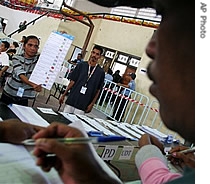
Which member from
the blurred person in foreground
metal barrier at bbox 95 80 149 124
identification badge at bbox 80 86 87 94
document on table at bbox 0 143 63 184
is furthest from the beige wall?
the blurred person in foreground

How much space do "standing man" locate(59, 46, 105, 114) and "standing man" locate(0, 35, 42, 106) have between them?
0.62m

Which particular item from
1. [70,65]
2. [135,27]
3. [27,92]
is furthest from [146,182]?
[135,27]

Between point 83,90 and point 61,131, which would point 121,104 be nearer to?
point 83,90

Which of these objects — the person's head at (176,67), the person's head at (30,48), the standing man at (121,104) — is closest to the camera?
the person's head at (176,67)

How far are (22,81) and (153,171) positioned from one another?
1.99m

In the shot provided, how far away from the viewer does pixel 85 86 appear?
10.3ft

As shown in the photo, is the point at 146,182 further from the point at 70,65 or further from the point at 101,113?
the point at 70,65

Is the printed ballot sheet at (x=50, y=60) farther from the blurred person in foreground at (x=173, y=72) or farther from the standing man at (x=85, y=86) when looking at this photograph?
the blurred person in foreground at (x=173, y=72)

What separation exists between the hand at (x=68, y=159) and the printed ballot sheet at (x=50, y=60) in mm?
1978

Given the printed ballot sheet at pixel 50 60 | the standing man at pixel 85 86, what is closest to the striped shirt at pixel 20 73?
the printed ballot sheet at pixel 50 60

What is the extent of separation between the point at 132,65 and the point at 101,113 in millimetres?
2658

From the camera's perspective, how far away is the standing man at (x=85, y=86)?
3119 mm

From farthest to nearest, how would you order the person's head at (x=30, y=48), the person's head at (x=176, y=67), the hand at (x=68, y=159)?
1. the person's head at (x=30, y=48)
2. the hand at (x=68, y=159)
3. the person's head at (x=176, y=67)

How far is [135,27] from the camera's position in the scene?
750cm
